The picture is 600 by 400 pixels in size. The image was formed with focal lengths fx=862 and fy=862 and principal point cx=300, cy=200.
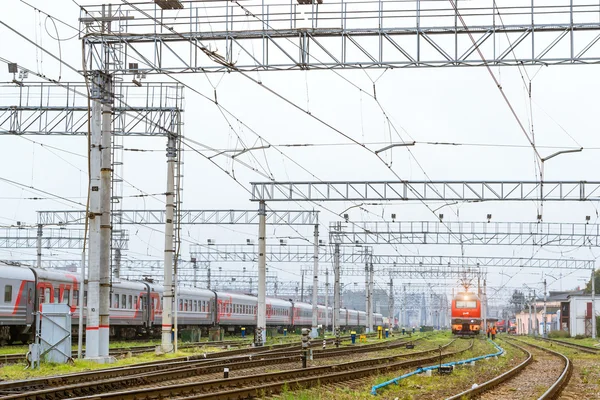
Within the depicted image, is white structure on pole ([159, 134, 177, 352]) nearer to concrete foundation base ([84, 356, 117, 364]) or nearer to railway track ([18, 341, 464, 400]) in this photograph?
concrete foundation base ([84, 356, 117, 364])

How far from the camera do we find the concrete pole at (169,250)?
97.5 feet

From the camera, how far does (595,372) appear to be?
2583 centimetres

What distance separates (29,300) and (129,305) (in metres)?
9.37

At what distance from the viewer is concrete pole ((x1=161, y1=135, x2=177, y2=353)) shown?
2970 centimetres

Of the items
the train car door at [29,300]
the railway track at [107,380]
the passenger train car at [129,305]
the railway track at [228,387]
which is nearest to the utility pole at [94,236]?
the passenger train car at [129,305]

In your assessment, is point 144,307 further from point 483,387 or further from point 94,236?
point 483,387

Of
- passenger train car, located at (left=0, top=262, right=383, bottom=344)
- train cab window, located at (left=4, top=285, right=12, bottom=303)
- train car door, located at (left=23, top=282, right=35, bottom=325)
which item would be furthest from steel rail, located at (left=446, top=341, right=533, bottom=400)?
train car door, located at (left=23, top=282, right=35, bottom=325)

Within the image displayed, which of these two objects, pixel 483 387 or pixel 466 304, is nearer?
pixel 483 387

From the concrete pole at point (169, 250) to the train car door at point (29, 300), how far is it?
666cm

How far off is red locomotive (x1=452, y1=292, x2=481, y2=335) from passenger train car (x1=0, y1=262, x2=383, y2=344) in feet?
45.4

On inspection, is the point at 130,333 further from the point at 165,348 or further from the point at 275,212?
the point at 165,348

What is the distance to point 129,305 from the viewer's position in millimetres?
42625

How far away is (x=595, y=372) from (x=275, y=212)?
86.6 feet

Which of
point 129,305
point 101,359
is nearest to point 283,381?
point 101,359
